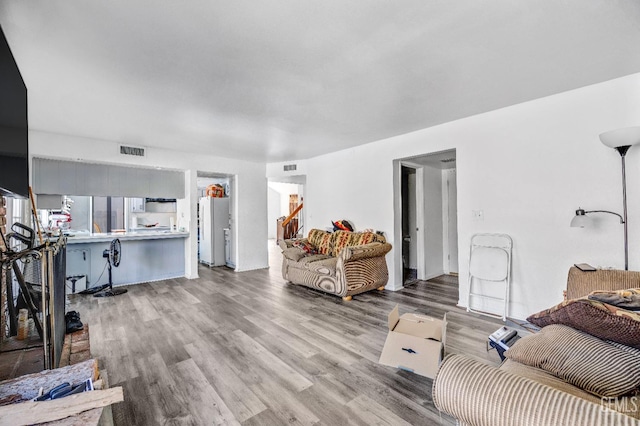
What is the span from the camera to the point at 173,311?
3469 mm

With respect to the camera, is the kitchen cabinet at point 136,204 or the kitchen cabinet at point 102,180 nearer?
the kitchen cabinet at point 102,180

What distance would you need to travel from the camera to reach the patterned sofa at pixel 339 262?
3.81 meters

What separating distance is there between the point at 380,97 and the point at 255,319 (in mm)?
2779

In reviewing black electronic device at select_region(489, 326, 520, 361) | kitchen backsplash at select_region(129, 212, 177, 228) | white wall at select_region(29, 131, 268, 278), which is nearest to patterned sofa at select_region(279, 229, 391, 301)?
white wall at select_region(29, 131, 268, 278)

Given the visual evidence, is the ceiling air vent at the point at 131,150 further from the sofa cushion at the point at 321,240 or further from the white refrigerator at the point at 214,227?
the sofa cushion at the point at 321,240

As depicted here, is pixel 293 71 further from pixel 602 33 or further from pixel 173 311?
pixel 173 311

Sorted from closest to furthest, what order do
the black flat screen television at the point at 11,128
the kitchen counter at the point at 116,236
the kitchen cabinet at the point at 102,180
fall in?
the black flat screen television at the point at 11,128
the kitchen cabinet at the point at 102,180
the kitchen counter at the point at 116,236

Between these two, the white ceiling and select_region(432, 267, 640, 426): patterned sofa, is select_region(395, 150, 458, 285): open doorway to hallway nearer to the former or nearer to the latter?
the white ceiling

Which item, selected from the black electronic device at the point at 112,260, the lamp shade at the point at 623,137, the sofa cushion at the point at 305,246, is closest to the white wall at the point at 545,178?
the lamp shade at the point at 623,137

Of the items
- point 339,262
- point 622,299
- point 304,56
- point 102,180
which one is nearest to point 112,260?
A: point 102,180

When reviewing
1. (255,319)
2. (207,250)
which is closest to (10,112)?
(255,319)

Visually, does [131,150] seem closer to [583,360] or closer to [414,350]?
[414,350]

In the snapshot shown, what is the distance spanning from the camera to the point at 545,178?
2.91 m

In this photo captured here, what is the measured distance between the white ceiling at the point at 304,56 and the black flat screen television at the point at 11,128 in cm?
57
